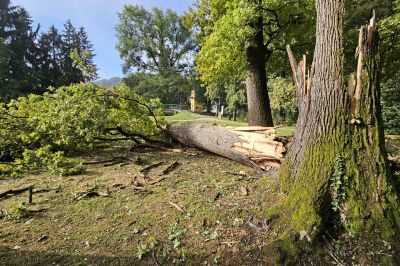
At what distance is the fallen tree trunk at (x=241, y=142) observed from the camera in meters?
4.39

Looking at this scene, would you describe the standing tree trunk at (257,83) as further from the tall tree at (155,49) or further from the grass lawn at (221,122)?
the tall tree at (155,49)

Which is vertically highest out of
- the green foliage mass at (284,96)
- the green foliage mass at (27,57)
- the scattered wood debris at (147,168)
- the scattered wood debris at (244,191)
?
the green foliage mass at (27,57)

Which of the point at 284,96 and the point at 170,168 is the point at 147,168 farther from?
the point at 284,96

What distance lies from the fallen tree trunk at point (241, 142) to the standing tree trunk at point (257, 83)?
258 cm

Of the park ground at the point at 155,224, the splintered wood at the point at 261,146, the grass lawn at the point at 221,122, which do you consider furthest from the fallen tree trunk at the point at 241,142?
the grass lawn at the point at 221,122

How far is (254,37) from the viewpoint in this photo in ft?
27.3

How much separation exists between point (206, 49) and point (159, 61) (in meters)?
33.6

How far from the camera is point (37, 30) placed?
1390 inches

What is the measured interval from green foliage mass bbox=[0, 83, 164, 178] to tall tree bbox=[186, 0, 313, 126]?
3.51 m

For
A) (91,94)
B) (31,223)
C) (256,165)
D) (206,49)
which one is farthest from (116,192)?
(206,49)

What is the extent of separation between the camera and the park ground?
2.64 meters

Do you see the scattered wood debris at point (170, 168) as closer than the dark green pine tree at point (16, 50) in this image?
Yes

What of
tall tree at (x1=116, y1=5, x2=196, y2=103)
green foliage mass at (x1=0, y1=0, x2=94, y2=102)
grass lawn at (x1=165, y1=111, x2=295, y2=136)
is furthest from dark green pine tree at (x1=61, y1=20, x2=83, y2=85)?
grass lawn at (x1=165, y1=111, x2=295, y2=136)

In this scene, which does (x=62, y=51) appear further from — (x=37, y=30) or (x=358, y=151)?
(x=358, y=151)
